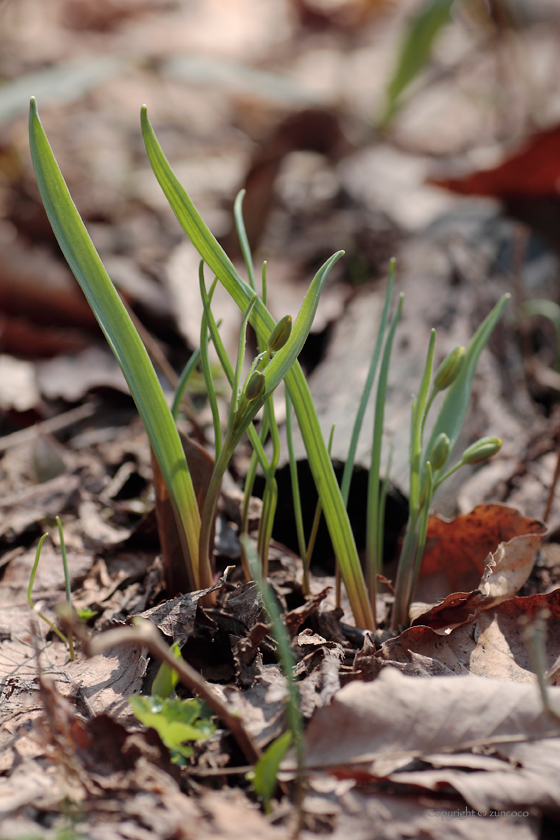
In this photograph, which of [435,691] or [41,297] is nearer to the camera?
[435,691]

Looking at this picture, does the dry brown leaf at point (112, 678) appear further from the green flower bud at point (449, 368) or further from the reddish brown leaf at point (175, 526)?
the green flower bud at point (449, 368)

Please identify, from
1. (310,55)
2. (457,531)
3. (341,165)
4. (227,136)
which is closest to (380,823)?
(457,531)

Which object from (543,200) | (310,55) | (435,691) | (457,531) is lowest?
(457,531)

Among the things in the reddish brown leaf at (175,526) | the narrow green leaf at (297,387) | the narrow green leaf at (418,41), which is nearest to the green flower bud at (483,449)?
the narrow green leaf at (297,387)

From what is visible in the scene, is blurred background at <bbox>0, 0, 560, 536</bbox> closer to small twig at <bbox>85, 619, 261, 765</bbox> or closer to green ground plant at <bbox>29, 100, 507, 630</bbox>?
green ground plant at <bbox>29, 100, 507, 630</bbox>

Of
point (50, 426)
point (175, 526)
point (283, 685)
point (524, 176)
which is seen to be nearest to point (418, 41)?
point (524, 176)

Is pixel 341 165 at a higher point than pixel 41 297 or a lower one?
higher

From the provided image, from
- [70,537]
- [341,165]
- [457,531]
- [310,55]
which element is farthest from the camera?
[310,55]

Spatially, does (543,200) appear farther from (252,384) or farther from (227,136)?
(227,136)
